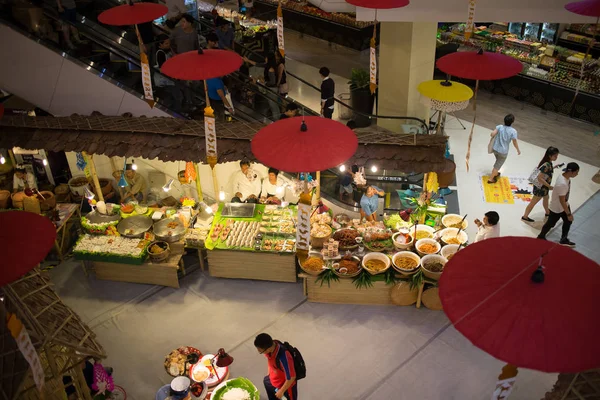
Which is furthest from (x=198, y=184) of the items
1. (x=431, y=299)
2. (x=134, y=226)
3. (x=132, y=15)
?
(x=431, y=299)

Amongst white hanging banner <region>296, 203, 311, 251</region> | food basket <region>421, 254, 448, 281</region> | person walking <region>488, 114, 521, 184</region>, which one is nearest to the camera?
white hanging banner <region>296, 203, 311, 251</region>

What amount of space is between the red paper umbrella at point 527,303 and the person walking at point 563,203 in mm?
5019

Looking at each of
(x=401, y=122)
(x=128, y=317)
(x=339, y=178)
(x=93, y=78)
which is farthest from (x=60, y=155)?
(x=401, y=122)

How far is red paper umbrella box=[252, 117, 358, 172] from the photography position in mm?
5312

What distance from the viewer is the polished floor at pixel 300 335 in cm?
709

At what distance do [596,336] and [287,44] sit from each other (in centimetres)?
1621

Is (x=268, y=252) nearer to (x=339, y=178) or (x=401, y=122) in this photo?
(x=339, y=178)

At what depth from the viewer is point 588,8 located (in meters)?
8.21

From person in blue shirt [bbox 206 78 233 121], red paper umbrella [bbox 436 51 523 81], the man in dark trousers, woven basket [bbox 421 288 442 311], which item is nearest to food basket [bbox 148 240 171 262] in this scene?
person in blue shirt [bbox 206 78 233 121]

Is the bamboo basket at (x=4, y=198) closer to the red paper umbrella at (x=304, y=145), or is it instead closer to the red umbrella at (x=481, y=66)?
the red paper umbrella at (x=304, y=145)

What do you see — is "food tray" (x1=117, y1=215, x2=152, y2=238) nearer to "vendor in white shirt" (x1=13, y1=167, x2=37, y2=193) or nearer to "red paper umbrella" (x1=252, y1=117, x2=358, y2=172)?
"vendor in white shirt" (x1=13, y1=167, x2=37, y2=193)

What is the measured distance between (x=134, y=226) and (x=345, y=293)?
3.78m

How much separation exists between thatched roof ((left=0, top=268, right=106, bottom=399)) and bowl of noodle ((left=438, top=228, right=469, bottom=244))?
5.42 m

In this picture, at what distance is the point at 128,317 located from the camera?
8.33m
